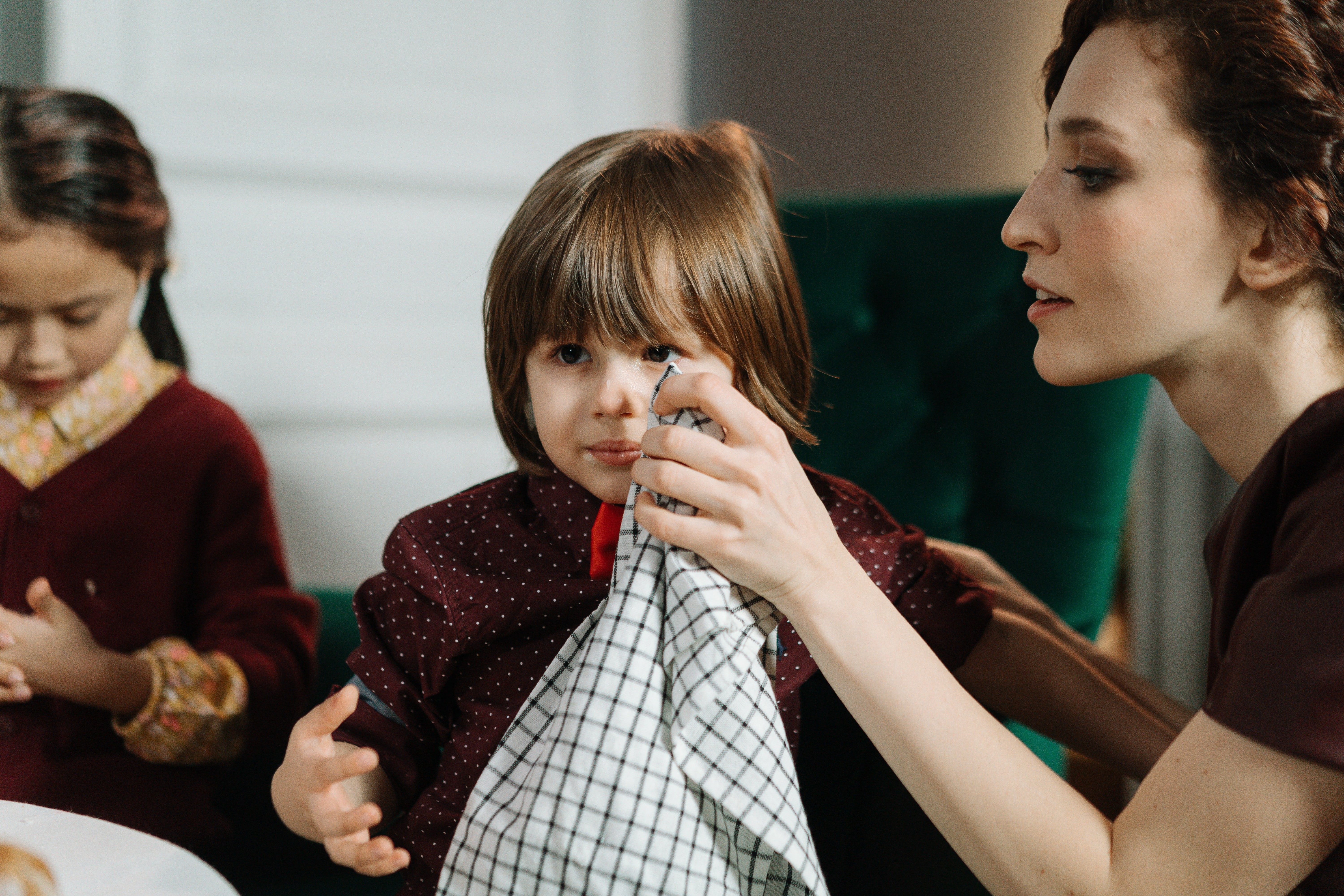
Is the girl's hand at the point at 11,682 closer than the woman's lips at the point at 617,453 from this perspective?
No

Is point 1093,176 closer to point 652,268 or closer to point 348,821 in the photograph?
point 652,268

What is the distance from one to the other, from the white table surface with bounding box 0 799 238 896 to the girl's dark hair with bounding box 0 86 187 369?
1.79ft

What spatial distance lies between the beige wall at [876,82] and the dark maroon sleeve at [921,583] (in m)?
0.80

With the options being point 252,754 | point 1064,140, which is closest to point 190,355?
point 252,754

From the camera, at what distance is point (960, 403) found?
117 centimetres

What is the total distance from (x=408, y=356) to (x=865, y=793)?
926mm

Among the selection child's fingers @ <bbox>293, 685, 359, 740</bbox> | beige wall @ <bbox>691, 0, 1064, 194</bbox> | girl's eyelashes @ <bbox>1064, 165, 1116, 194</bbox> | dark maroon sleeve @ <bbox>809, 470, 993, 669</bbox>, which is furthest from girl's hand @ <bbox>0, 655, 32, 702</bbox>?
beige wall @ <bbox>691, 0, 1064, 194</bbox>

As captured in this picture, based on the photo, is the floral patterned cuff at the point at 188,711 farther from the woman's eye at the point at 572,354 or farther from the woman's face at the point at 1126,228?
A: the woman's face at the point at 1126,228

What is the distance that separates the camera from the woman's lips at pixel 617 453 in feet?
2.47

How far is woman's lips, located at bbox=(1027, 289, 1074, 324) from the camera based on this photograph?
0.71 meters

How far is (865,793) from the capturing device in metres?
0.85

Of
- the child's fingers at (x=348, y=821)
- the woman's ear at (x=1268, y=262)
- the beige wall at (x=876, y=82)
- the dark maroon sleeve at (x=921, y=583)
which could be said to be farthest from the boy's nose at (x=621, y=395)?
the beige wall at (x=876, y=82)

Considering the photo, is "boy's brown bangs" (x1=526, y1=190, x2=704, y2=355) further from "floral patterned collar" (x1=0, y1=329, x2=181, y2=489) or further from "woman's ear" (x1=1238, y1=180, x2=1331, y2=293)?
"floral patterned collar" (x1=0, y1=329, x2=181, y2=489)

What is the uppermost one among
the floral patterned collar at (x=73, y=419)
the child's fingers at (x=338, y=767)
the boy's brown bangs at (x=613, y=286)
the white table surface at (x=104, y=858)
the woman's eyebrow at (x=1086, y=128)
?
the woman's eyebrow at (x=1086, y=128)
